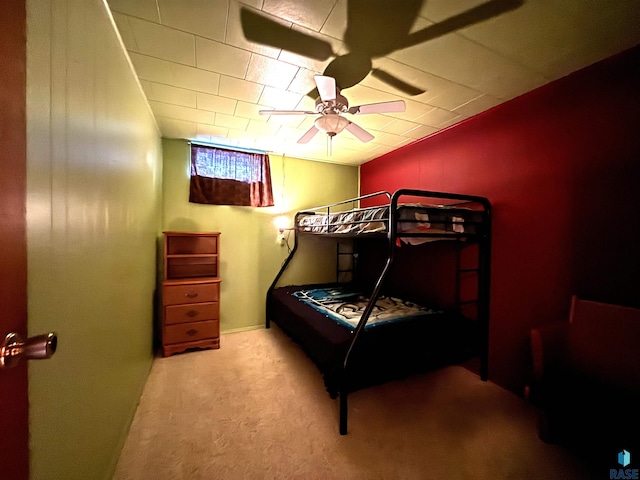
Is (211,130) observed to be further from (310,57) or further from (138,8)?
(310,57)

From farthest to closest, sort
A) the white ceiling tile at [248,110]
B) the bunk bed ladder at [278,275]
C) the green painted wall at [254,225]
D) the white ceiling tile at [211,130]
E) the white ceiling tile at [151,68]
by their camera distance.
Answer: the bunk bed ladder at [278,275]
the green painted wall at [254,225]
the white ceiling tile at [211,130]
the white ceiling tile at [248,110]
the white ceiling tile at [151,68]

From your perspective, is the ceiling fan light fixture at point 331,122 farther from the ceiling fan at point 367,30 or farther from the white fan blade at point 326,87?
the ceiling fan at point 367,30

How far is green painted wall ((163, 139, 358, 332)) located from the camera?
323 centimetres

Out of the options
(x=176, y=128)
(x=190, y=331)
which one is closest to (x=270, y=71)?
(x=176, y=128)

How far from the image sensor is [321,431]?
173 centimetres

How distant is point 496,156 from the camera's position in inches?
92.2

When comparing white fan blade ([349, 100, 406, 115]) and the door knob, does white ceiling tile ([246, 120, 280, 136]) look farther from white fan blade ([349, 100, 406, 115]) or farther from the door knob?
the door knob

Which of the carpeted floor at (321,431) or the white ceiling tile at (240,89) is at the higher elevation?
the white ceiling tile at (240,89)

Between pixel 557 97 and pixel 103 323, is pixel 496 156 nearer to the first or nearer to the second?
pixel 557 97

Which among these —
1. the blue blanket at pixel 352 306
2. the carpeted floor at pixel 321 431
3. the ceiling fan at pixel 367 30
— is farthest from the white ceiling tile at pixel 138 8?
the carpeted floor at pixel 321 431

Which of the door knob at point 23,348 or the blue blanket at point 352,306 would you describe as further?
the blue blanket at point 352,306

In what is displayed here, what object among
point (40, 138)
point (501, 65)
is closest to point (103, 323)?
point (40, 138)

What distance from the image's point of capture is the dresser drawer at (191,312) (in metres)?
2.73

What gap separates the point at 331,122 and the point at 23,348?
1988mm
